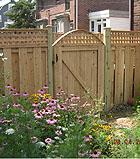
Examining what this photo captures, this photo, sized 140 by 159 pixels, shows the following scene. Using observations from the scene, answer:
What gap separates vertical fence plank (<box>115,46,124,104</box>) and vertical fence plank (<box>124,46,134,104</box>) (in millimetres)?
161

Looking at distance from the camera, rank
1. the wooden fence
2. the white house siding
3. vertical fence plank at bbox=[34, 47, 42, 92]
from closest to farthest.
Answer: the wooden fence, vertical fence plank at bbox=[34, 47, 42, 92], the white house siding

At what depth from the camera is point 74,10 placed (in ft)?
66.8

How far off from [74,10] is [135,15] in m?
13.0

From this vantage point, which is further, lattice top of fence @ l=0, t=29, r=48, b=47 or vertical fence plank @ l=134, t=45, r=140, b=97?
vertical fence plank @ l=134, t=45, r=140, b=97

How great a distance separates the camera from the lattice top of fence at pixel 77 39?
5406 millimetres

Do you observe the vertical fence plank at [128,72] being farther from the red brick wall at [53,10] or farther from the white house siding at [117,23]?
the red brick wall at [53,10]

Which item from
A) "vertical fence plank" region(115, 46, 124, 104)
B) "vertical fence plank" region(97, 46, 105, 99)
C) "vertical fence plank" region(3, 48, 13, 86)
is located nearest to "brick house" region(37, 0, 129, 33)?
"vertical fence plank" region(115, 46, 124, 104)

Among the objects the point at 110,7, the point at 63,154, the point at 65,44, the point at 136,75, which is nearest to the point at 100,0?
the point at 110,7

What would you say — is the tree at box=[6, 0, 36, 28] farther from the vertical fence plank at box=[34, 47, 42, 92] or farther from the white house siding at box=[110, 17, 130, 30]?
the vertical fence plank at box=[34, 47, 42, 92]

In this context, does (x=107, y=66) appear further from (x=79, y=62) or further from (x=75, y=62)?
(x=75, y=62)

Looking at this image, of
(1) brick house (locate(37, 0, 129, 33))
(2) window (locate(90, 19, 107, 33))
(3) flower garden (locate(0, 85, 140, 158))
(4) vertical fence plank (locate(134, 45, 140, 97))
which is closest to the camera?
(3) flower garden (locate(0, 85, 140, 158))

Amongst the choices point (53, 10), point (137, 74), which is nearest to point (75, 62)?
point (137, 74)

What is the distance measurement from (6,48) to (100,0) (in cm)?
1812

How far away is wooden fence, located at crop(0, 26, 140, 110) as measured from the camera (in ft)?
15.9
